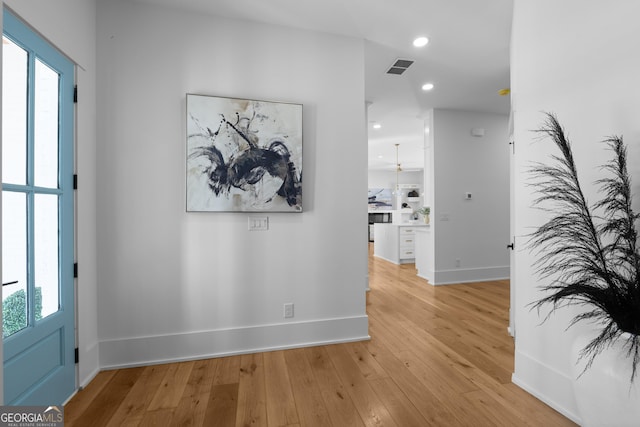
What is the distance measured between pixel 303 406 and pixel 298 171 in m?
1.75

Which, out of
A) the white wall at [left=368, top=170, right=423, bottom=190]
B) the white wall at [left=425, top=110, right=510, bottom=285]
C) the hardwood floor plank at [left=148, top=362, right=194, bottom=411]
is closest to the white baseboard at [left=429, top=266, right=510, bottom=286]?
the white wall at [left=425, top=110, right=510, bottom=285]

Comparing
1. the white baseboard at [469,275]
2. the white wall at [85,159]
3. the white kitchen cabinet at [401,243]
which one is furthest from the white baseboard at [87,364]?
the white kitchen cabinet at [401,243]

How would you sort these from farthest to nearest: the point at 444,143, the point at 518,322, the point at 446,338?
the point at 444,143 → the point at 446,338 → the point at 518,322

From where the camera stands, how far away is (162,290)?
7.83 feet

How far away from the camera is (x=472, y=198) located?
507 centimetres

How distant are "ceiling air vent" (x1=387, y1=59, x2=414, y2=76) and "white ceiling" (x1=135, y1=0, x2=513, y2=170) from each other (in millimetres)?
63

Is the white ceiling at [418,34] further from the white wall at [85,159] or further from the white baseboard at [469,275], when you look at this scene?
the white baseboard at [469,275]

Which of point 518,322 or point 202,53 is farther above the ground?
point 202,53

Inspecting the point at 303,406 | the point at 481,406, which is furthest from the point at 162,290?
the point at 481,406

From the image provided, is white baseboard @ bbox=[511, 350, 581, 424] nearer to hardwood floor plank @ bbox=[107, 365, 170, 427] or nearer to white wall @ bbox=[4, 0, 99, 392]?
hardwood floor plank @ bbox=[107, 365, 170, 427]

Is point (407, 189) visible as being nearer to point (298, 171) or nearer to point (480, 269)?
point (480, 269)

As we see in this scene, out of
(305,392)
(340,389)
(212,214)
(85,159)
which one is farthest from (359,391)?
(85,159)

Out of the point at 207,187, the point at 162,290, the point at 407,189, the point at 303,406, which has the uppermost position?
the point at 407,189

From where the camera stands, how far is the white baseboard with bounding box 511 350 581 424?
67.7 inches
